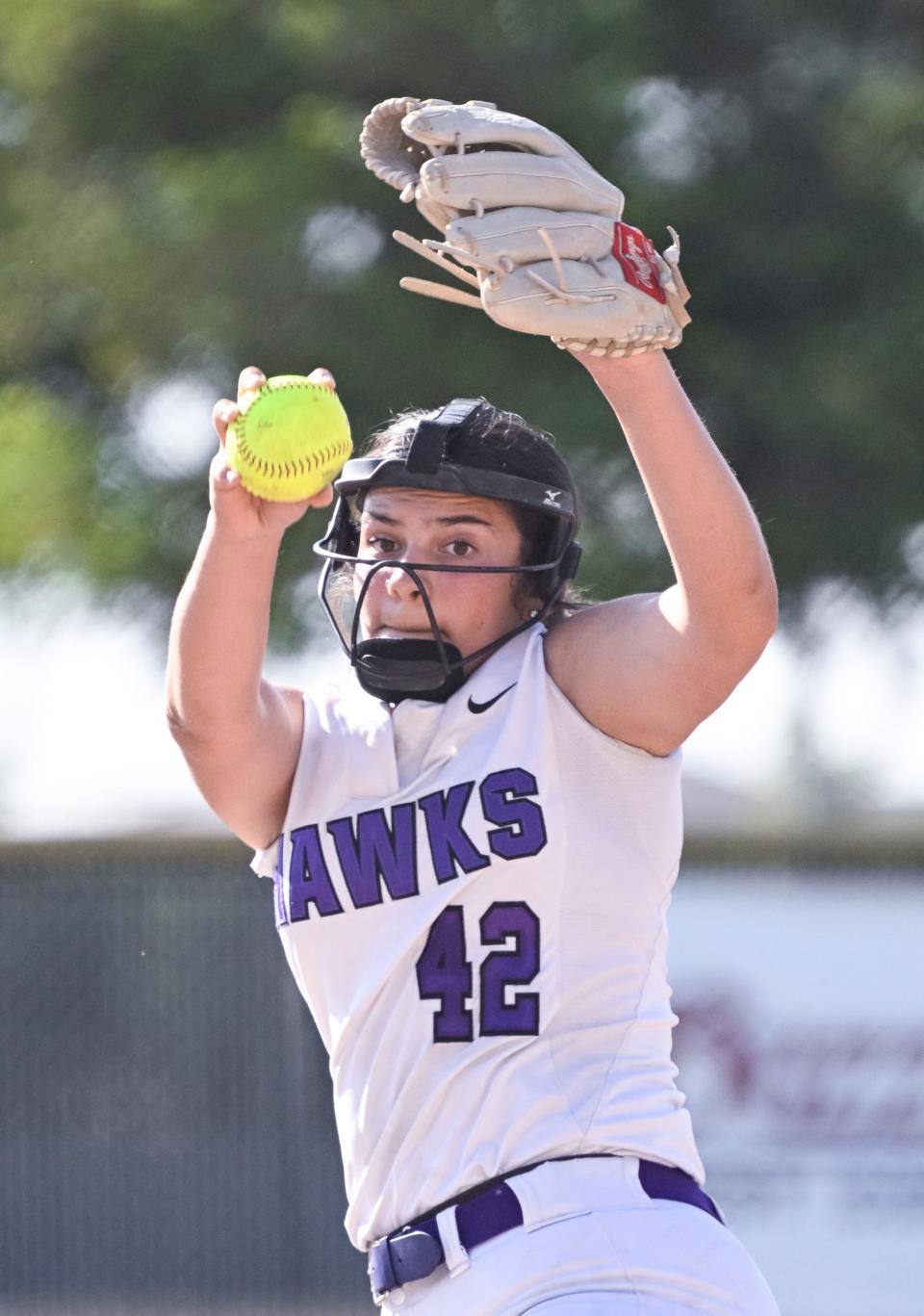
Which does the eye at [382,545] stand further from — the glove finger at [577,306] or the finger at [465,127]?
the finger at [465,127]

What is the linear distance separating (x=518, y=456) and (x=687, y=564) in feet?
1.37

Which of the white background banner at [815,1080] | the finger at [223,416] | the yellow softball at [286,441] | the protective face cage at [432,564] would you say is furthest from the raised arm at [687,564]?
the white background banner at [815,1080]

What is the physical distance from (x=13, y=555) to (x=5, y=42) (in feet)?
9.26

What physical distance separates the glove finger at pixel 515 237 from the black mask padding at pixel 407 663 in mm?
513

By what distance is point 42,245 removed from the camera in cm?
1080

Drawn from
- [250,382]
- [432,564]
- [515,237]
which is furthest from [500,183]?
[432,564]

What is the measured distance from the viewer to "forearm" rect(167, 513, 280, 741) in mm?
2684

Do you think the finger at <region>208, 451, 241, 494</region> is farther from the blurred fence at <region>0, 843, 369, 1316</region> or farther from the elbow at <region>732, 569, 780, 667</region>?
the blurred fence at <region>0, 843, 369, 1316</region>

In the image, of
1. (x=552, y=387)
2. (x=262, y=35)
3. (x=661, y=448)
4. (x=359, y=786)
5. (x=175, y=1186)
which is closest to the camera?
(x=661, y=448)

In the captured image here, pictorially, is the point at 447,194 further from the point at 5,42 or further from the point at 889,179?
the point at 5,42

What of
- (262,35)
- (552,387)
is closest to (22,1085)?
(552,387)

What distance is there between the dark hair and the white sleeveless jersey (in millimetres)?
189

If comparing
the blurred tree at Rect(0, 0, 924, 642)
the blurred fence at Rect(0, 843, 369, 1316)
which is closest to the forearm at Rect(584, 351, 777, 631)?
the blurred fence at Rect(0, 843, 369, 1316)

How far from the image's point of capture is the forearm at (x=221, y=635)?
2684 millimetres
